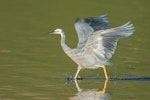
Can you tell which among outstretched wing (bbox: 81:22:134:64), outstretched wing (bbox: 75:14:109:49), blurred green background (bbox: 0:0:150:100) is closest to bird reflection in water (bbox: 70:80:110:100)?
blurred green background (bbox: 0:0:150:100)

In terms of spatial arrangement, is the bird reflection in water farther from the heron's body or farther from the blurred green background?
the heron's body

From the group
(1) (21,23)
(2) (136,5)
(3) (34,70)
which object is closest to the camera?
(3) (34,70)

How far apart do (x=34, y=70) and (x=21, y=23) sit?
8.52m

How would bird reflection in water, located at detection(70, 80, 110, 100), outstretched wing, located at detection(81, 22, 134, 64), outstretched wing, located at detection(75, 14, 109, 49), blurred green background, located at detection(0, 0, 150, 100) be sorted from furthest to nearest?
outstretched wing, located at detection(75, 14, 109, 49)
outstretched wing, located at detection(81, 22, 134, 64)
blurred green background, located at detection(0, 0, 150, 100)
bird reflection in water, located at detection(70, 80, 110, 100)

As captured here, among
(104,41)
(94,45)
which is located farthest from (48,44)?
(104,41)

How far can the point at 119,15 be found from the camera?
28.3 metres

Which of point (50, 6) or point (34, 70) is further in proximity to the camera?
point (50, 6)

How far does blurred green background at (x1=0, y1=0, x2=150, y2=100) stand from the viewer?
52.0ft

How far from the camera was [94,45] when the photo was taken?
685 inches

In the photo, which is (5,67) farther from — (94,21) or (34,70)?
(94,21)

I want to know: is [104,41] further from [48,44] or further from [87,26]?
[48,44]

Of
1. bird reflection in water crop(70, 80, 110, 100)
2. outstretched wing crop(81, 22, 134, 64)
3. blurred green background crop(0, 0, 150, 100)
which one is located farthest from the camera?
outstretched wing crop(81, 22, 134, 64)

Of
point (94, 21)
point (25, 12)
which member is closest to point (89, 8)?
point (25, 12)

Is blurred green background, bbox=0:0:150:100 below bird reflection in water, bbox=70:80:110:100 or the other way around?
the other way around
